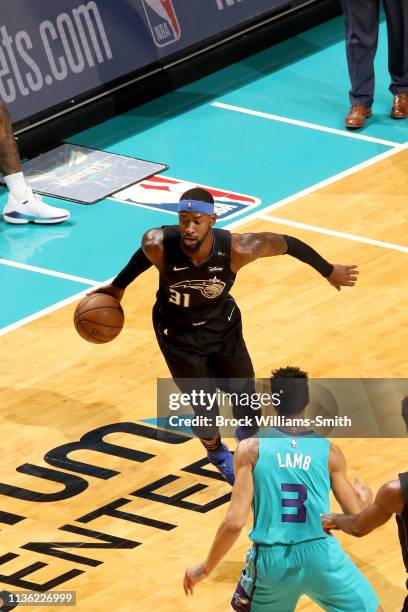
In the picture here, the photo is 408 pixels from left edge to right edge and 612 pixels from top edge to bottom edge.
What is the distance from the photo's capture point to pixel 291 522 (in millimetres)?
8367

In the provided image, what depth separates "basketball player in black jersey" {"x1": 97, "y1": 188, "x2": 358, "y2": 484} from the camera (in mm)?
10266

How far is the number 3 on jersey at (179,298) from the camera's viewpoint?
34.0 ft

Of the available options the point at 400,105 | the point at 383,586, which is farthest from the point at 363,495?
the point at 400,105

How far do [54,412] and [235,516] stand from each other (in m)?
4.14

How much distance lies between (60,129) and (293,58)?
10.8ft

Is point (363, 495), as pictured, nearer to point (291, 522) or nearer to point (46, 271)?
point (291, 522)

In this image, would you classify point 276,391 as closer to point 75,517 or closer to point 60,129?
point 75,517

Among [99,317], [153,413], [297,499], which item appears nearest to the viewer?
[297,499]

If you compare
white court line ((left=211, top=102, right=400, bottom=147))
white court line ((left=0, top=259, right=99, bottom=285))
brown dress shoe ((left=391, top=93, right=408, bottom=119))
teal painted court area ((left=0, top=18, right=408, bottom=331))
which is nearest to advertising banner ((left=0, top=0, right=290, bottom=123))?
teal painted court area ((left=0, top=18, right=408, bottom=331))

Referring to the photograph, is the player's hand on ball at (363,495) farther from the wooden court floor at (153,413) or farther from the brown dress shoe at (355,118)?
the brown dress shoe at (355,118)

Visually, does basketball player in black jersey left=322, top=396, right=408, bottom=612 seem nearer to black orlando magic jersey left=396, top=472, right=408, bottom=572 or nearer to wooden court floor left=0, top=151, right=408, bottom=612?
black orlando magic jersey left=396, top=472, right=408, bottom=572

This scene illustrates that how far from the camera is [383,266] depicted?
555 inches

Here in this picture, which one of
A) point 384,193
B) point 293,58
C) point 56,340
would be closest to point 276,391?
point 56,340

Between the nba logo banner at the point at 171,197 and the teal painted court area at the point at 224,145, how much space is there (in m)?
0.11
